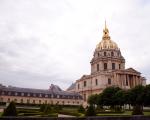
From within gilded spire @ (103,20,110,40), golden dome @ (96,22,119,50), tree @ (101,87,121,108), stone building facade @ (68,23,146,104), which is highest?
gilded spire @ (103,20,110,40)

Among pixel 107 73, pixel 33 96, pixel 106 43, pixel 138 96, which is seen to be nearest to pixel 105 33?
pixel 106 43

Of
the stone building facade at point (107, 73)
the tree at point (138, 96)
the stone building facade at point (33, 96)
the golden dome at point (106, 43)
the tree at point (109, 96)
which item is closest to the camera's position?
the tree at point (138, 96)

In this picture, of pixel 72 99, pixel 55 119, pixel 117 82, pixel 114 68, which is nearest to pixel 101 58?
pixel 114 68

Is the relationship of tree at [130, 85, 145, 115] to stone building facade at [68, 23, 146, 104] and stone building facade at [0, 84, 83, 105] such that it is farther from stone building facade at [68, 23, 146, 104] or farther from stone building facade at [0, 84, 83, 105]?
stone building facade at [0, 84, 83, 105]

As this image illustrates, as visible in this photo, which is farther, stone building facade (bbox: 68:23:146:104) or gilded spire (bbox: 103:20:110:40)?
gilded spire (bbox: 103:20:110:40)

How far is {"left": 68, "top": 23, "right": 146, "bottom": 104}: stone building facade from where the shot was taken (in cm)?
8756

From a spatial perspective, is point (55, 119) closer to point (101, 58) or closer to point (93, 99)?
point (93, 99)

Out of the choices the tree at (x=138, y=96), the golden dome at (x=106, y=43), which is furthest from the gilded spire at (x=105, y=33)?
the tree at (x=138, y=96)

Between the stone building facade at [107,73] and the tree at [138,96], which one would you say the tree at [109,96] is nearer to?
the tree at [138,96]

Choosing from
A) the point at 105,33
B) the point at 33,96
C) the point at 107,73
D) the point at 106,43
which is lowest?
the point at 33,96

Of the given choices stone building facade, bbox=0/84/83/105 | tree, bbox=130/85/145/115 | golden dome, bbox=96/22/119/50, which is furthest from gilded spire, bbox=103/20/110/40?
tree, bbox=130/85/145/115

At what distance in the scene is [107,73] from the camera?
3536 inches

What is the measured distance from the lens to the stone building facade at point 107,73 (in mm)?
87562

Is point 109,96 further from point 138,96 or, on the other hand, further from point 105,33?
point 105,33
